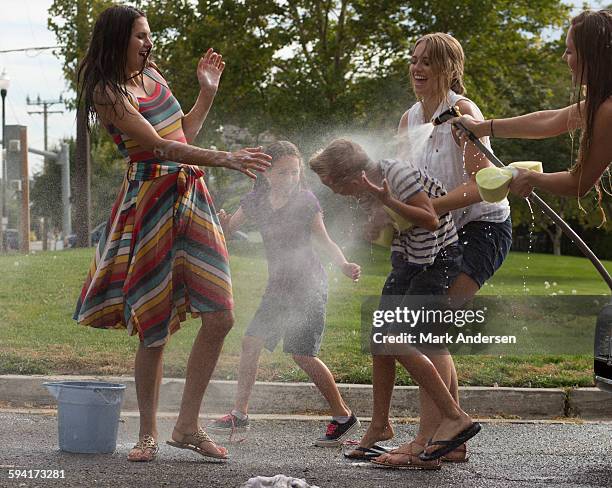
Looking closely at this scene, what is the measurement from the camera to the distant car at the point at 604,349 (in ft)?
14.2

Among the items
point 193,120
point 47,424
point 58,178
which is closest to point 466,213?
point 193,120

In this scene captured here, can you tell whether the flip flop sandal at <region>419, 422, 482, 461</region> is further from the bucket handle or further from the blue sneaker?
the bucket handle

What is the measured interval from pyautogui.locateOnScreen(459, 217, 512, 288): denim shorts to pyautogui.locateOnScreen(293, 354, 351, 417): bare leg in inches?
39.5

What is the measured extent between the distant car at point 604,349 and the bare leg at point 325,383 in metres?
1.19

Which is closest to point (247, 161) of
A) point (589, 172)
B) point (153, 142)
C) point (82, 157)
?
point (153, 142)

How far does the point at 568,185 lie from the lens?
389cm

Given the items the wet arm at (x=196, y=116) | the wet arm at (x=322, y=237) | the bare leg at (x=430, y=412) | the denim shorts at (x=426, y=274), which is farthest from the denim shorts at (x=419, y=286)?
the wet arm at (x=196, y=116)

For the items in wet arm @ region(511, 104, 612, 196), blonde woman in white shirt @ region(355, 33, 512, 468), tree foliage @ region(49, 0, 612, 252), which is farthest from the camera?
tree foliage @ region(49, 0, 612, 252)

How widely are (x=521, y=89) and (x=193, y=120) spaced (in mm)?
19640

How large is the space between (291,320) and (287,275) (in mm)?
221

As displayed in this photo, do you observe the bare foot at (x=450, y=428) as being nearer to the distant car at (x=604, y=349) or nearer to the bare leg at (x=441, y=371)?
the bare leg at (x=441, y=371)

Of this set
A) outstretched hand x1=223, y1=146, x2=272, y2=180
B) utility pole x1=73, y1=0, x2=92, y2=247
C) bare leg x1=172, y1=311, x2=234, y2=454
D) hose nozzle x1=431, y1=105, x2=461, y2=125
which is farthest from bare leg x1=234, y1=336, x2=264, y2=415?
utility pole x1=73, y1=0, x2=92, y2=247

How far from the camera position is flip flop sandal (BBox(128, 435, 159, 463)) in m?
4.29

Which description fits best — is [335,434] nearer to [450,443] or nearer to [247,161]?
[450,443]
